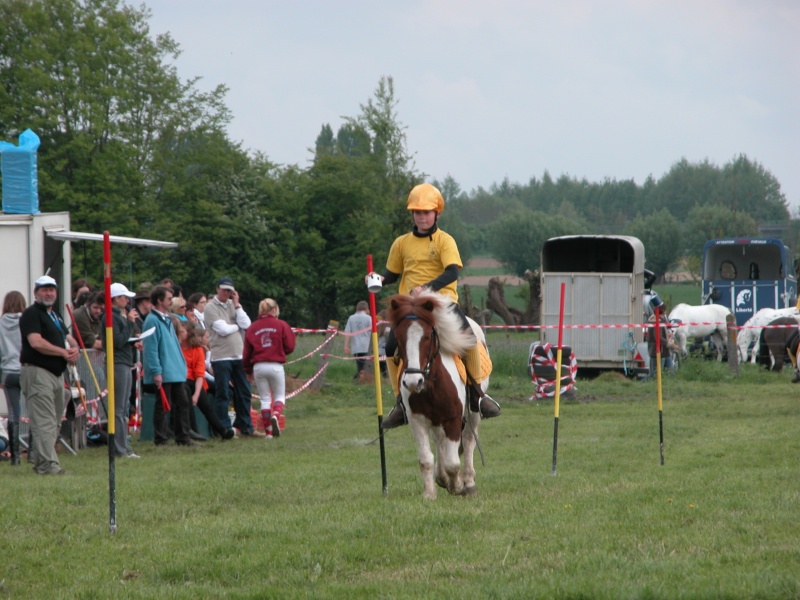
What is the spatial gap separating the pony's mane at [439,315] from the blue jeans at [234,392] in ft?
25.9

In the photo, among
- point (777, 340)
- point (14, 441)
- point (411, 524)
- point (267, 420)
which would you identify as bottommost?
point (267, 420)

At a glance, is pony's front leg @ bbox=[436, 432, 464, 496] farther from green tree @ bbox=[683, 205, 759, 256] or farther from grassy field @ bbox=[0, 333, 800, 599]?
green tree @ bbox=[683, 205, 759, 256]

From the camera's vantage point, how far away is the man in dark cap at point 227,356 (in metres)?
16.6

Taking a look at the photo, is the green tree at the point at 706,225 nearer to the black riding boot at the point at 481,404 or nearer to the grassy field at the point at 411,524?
the grassy field at the point at 411,524

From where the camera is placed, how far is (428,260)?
9.80 metres

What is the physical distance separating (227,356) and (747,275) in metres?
26.5

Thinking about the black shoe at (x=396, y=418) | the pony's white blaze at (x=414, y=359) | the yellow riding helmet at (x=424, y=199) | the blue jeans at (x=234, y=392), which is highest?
the yellow riding helmet at (x=424, y=199)

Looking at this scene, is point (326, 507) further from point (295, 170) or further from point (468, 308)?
point (295, 170)

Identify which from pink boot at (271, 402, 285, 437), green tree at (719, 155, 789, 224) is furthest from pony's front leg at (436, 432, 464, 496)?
green tree at (719, 155, 789, 224)

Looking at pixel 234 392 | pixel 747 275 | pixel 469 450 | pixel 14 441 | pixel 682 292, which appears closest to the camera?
pixel 469 450

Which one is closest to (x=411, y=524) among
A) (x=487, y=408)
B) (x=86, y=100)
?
(x=487, y=408)

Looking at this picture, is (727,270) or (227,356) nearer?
(227,356)

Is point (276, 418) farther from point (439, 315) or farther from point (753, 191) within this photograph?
point (753, 191)

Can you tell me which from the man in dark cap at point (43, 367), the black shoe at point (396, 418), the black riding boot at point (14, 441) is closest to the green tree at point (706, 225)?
the black riding boot at point (14, 441)
